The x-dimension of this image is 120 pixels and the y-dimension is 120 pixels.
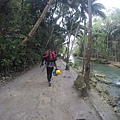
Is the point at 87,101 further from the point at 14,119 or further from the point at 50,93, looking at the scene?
the point at 14,119

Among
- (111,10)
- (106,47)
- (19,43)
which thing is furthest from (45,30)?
(106,47)

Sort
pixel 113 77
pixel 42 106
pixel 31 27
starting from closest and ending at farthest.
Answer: pixel 42 106 → pixel 31 27 → pixel 113 77

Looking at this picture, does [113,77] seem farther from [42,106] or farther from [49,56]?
[42,106]

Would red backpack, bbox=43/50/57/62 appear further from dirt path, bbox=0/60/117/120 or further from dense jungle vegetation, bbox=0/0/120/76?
dense jungle vegetation, bbox=0/0/120/76

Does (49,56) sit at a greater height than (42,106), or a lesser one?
greater

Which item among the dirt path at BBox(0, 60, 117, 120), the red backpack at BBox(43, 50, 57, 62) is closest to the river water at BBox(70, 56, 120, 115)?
the dirt path at BBox(0, 60, 117, 120)

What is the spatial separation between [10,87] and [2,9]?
5582 mm

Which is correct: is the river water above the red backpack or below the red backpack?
below

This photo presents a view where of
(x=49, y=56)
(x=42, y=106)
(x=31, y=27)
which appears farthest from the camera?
(x=31, y=27)

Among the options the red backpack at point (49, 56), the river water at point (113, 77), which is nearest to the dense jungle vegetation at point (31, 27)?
the red backpack at point (49, 56)

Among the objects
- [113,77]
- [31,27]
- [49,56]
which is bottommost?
[113,77]

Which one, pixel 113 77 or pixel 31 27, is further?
pixel 113 77

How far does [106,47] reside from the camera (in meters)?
49.6

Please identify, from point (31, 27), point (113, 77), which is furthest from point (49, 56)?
point (113, 77)
